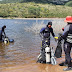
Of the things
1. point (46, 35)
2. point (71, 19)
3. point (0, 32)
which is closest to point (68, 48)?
point (71, 19)

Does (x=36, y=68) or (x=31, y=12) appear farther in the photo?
(x=31, y=12)

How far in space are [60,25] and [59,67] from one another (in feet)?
46.6

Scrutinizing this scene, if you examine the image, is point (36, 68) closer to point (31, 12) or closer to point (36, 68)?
point (36, 68)

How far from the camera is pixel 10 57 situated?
26.0ft

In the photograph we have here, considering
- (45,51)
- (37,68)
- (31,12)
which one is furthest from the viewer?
(31,12)

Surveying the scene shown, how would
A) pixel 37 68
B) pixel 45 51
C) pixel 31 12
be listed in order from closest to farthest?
pixel 37 68 → pixel 45 51 → pixel 31 12

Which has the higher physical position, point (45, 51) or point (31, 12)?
point (31, 12)

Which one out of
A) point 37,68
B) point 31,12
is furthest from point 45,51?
point 31,12

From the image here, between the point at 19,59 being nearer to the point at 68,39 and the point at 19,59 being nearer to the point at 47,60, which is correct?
the point at 47,60

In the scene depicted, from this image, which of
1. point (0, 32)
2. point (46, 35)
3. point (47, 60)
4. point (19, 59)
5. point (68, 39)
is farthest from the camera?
point (0, 32)

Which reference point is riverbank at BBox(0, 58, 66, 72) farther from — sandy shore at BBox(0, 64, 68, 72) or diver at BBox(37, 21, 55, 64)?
diver at BBox(37, 21, 55, 64)

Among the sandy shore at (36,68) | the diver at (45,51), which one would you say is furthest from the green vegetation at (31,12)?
the sandy shore at (36,68)

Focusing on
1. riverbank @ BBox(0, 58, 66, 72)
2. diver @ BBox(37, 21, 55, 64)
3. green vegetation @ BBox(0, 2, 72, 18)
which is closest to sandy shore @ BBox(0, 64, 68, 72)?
riverbank @ BBox(0, 58, 66, 72)

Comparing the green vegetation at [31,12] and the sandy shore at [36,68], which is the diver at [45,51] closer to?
the sandy shore at [36,68]
